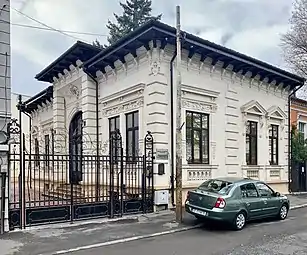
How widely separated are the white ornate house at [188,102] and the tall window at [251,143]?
1cm

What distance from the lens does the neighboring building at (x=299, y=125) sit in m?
22.5

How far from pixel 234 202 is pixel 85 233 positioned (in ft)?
14.6

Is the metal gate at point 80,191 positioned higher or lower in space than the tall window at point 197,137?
lower

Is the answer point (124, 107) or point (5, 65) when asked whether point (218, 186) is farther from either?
point (5, 65)

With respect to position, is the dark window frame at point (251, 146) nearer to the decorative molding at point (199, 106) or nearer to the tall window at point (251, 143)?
the tall window at point (251, 143)

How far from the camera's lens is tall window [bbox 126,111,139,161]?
52.1ft

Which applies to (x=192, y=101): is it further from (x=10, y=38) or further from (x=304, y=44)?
(x=304, y=44)

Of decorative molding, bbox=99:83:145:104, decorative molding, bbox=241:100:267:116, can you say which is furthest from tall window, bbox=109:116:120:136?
decorative molding, bbox=241:100:267:116

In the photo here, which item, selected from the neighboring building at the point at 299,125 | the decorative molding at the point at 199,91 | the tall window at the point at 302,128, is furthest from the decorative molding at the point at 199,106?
the tall window at the point at 302,128

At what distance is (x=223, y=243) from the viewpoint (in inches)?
372

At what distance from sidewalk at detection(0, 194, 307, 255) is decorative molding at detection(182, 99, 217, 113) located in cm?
478

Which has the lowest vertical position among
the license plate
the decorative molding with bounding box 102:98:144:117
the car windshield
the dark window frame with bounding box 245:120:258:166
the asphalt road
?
the asphalt road

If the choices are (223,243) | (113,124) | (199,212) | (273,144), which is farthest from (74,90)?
(223,243)

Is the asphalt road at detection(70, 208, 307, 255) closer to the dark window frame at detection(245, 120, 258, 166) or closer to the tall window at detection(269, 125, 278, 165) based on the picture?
the dark window frame at detection(245, 120, 258, 166)
